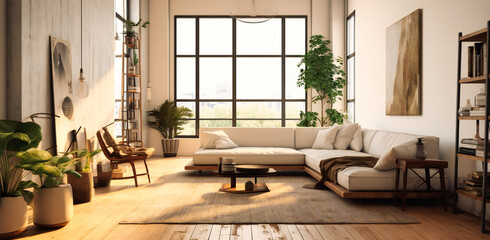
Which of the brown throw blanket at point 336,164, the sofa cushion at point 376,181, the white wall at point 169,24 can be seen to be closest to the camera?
the sofa cushion at point 376,181

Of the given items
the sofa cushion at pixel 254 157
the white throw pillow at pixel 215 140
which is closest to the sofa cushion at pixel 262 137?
the white throw pillow at pixel 215 140

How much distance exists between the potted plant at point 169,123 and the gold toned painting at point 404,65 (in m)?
5.05

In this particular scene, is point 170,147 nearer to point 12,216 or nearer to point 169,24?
point 169,24

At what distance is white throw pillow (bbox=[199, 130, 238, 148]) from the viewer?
7277 mm

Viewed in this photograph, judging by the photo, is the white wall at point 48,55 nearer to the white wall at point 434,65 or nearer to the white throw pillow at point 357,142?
the white throw pillow at point 357,142

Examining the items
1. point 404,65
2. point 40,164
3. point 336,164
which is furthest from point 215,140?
point 40,164

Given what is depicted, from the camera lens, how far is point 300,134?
772 centimetres

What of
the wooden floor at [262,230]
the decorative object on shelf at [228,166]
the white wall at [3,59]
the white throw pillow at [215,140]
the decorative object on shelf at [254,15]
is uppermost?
the decorative object on shelf at [254,15]

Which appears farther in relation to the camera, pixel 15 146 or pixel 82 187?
pixel 82 187

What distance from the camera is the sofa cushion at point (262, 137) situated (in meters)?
7.67

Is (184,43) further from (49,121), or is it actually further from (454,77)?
(454,77)

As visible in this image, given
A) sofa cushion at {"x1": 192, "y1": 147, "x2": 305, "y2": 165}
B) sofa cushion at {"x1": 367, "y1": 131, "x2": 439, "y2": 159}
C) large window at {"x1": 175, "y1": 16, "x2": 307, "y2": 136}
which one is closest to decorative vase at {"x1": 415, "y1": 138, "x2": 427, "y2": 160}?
sofa cushion at {"x1": 367, "y1": 131, "x2": 439, "y2": 159}

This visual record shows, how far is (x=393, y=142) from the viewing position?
5.68m

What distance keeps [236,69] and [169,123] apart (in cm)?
223
